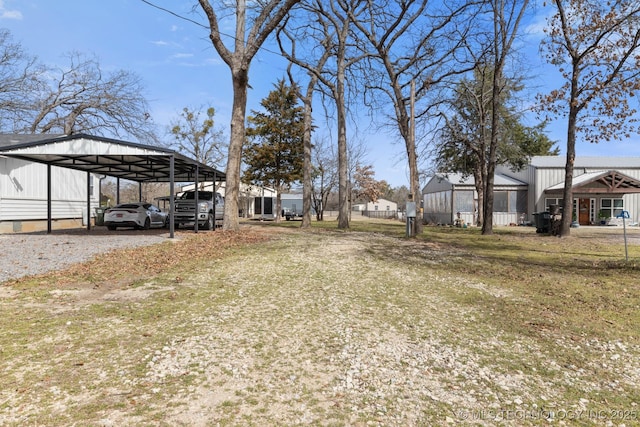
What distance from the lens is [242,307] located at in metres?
5.22

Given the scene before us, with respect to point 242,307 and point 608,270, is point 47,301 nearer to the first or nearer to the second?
point 242,307

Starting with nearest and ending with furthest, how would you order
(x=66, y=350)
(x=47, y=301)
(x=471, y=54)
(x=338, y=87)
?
(x=66, y=350)
(x=47, y=301)
(x=471, y=54)
(x=338, y=87)

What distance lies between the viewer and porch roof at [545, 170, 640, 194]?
85.5ft

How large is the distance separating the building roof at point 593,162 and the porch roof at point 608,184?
290 cm

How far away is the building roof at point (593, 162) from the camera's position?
2981cm

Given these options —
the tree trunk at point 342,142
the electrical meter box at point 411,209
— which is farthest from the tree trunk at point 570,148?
the tree trunk at point 342,142

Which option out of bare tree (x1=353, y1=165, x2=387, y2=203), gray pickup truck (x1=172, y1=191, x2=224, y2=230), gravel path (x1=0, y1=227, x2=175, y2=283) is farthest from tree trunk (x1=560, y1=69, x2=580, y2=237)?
bare tree (x1=353, y1=165, x2=387, y2=203)

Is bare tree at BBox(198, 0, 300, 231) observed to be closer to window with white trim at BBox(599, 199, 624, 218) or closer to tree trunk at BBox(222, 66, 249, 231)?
tree trunk at BBox(222, 66, 249, 231)

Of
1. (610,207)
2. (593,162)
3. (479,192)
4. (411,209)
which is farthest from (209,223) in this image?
(593,162)

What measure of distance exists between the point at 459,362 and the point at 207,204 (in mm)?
15922

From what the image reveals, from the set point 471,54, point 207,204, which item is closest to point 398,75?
point 471,54

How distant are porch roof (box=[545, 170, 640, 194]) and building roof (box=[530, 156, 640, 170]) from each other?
2.90 meters

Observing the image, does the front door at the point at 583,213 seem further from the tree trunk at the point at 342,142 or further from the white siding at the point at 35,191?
the white siding at the point at 35,191

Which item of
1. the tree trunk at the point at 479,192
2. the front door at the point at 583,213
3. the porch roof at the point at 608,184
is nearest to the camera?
the porch roof at the point at 608,184
